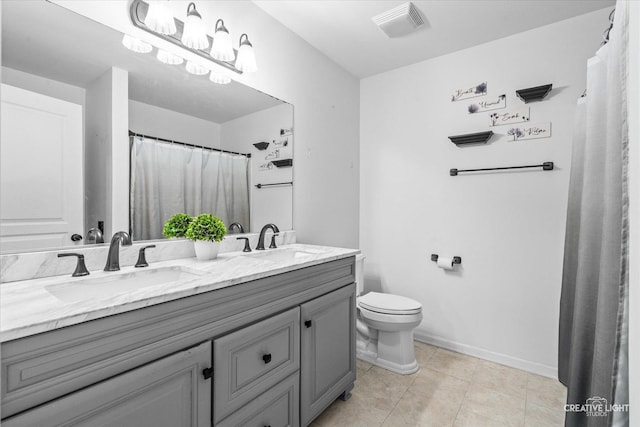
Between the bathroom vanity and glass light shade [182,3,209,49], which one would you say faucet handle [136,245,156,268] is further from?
glass light shade [182,3,209,49]

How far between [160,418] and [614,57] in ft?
5.57

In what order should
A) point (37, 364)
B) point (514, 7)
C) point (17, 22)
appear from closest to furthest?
1. point (37, 364)
2. point (17, 22)
3. point (514, 7)

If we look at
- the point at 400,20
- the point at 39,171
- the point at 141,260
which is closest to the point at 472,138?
the point at 400,20

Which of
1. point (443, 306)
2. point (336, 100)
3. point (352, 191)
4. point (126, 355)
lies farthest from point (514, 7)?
point (126, 355)

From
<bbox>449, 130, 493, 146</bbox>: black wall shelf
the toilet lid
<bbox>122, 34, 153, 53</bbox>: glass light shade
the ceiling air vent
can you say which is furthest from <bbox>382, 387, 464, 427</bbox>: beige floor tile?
the ceiling air vent

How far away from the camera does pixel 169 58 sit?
1.56m

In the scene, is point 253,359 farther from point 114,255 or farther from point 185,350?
point 114,255

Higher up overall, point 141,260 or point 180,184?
point 180,184

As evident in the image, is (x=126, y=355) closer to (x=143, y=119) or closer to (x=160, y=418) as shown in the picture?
(x=160, y=418)

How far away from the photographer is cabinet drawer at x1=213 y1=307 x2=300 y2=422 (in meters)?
1.07

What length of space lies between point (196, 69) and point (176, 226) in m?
0.87

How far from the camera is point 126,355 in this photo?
2.75 ft

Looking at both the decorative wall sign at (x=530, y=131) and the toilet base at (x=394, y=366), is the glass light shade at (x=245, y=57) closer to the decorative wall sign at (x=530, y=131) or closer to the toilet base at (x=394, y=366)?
the decorative wall sign at (x=530, y=131)

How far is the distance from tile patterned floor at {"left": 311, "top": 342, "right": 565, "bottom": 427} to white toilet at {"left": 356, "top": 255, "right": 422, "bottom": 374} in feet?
0.23
